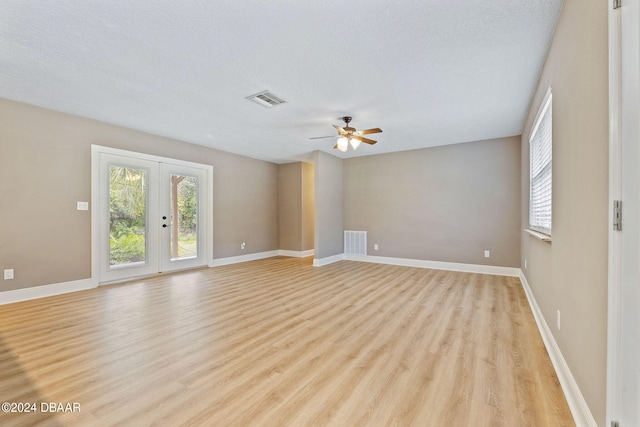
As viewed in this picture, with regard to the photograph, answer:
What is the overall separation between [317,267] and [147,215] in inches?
132

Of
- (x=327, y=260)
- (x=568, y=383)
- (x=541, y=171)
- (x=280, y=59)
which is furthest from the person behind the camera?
(x=327, y=260)

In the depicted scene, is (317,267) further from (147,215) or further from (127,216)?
(127,216)

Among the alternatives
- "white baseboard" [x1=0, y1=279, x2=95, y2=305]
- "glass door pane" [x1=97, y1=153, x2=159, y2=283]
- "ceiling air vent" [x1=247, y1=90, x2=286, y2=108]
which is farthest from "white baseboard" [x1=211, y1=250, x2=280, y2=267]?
"ceiling air vent" [x1=247, y1=90, x2=286, y2=108]

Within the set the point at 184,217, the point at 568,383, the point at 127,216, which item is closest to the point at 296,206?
the point at 184,217

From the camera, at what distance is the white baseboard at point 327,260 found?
602 cm

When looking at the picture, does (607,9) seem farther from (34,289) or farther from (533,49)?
(34,289)

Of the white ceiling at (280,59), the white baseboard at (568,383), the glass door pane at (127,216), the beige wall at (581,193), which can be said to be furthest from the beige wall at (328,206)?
the beige wall at (581,193)

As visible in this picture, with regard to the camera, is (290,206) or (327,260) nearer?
(327,260)

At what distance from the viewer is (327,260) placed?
20.6 ft

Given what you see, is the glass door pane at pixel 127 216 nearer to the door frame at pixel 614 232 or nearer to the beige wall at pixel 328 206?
the beige wall at pixel 328 206

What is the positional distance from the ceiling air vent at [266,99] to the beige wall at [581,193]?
2677 mm

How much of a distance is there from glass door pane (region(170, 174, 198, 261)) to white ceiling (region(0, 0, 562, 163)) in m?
1.48

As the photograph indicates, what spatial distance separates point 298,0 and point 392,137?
3512mm

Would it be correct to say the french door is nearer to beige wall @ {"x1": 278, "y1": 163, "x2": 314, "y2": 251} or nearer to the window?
beige wall @ {"x1": 278, "y1": 163, "x2": 314, "y2": 251}
